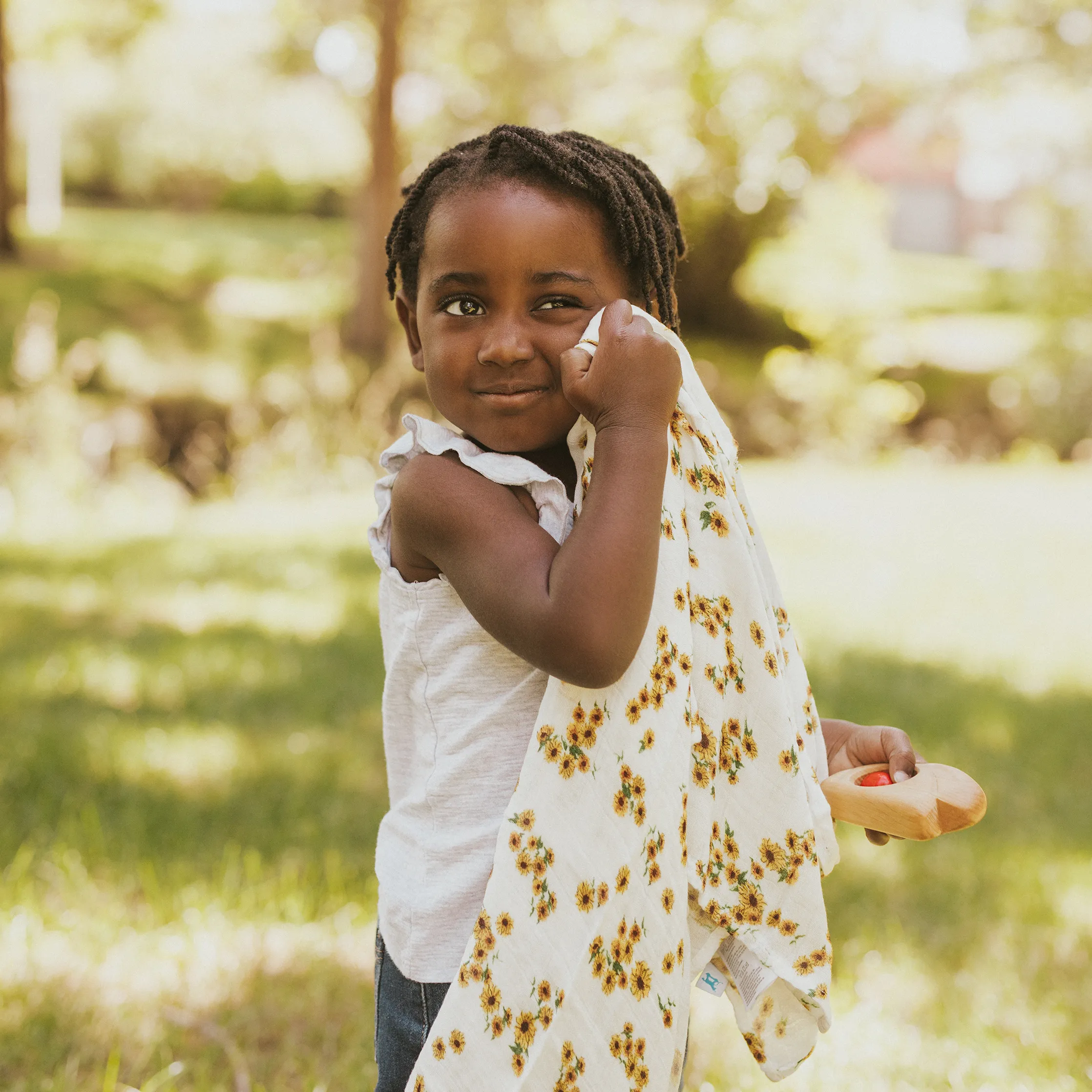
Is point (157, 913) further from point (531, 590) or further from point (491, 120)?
point (491, 120)

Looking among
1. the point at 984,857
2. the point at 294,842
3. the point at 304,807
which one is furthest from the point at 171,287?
the point at 984,857

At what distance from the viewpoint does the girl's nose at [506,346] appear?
1396 millimetres

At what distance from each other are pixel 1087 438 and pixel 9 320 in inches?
416

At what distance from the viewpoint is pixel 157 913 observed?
2.75 meters

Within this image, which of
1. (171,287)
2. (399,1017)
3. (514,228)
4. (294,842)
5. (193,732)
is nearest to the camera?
(514,228)

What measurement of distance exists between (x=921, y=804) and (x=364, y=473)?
739 cm

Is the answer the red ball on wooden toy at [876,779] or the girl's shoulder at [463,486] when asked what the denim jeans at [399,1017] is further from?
the girl's shoulder at [463,486]

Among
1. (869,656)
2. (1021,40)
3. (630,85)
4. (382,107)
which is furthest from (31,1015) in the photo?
(1021,40)

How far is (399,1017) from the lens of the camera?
1.56 meters

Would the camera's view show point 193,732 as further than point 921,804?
Yes

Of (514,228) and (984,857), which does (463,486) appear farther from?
(984,857)

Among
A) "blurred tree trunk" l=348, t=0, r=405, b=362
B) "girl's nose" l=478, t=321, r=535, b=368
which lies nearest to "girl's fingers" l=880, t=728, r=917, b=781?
"girl's nose" l=478, t=321, r=535, b=368

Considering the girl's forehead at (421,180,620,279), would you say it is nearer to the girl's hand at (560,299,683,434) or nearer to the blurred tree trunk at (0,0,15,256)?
the girl's hand at (560,299,683,434)

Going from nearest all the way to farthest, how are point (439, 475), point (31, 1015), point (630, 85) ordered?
point (439, 475)
point (31, 1015)
point (630, 85)
